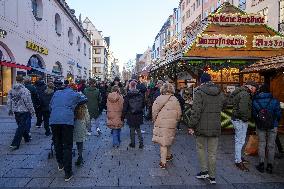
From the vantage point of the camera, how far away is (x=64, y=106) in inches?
263

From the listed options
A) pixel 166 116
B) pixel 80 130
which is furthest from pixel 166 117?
pixel 80 130

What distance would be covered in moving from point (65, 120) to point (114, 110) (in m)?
3.49

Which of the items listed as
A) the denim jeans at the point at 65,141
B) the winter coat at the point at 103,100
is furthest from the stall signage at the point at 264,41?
the denim jeans at the point at 65,141

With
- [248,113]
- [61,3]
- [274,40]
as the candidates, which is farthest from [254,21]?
[61,3]

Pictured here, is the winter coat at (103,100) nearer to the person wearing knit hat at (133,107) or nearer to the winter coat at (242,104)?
the person wearing knit hat at (133,107)

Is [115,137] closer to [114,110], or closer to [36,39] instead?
[114,110]

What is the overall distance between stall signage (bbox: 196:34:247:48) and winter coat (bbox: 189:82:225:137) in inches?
309

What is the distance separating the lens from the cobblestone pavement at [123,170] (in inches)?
253

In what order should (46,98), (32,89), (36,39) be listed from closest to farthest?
(46,98) → (32,89) → (36,39)

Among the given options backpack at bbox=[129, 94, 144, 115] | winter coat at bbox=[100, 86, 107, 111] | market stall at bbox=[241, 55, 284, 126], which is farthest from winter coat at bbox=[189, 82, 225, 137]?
winter coat at bbox=[100, 86, 107, 111]

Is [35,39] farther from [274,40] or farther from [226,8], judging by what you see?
[274,40]

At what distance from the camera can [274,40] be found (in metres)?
14.6

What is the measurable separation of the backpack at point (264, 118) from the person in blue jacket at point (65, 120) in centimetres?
369

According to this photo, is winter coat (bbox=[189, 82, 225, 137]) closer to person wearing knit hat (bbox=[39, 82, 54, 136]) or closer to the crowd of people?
the crowd of people
